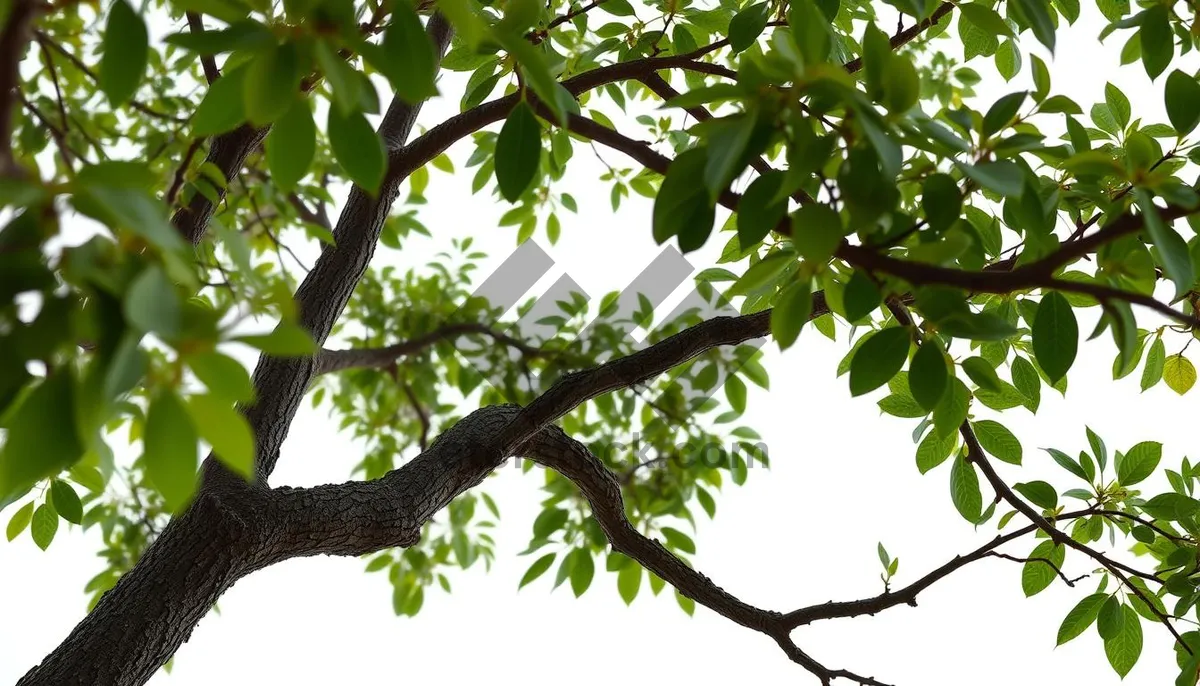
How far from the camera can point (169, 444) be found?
0.39m

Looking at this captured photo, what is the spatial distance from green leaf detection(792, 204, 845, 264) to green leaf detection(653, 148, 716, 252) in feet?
0.23

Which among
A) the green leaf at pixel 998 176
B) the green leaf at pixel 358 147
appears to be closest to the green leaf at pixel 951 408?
the green leaf at pixel 998 176

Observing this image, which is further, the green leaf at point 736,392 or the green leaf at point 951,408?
the green leaf at point 736,392

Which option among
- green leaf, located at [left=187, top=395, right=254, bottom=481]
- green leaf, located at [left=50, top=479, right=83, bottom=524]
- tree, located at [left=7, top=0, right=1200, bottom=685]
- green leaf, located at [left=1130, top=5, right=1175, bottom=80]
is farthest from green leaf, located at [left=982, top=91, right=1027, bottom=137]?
green leaf, located at [left=50, top=479, right=83, bottom=524]

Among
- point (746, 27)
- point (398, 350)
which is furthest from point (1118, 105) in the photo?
point (398, 350)

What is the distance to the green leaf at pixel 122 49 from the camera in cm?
48

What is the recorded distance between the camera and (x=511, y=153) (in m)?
0.65

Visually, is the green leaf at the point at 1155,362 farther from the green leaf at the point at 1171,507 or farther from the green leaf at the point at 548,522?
the green leaf at the point at 548,522

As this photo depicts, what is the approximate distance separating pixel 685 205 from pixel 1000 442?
22.8 inches

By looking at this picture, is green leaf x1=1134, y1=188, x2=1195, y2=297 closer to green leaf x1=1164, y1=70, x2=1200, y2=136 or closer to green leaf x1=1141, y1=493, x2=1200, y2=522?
green leaf x1=1164, y1=70, x2=1200, y2=136

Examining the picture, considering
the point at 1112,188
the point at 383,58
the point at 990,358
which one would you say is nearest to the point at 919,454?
Answer: the point at 990,358

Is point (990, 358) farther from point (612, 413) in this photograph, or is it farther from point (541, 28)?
point (612, 413)

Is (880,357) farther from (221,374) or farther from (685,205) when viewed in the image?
(221,374)

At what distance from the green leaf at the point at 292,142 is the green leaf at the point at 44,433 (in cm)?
18
